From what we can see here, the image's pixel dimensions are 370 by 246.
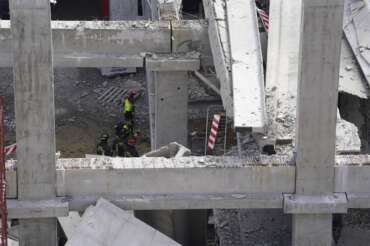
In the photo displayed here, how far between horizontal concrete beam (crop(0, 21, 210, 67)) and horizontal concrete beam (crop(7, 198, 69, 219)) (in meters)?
4.35

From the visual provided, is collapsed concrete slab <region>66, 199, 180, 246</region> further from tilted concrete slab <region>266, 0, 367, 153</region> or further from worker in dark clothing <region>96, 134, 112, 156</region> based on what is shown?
worker in dark clothing <region>96, 134, 112, 156</region>

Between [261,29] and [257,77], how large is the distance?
134 inches

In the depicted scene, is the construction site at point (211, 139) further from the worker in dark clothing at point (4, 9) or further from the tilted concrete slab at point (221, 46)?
the worker in dark clothing at point (4, 9)

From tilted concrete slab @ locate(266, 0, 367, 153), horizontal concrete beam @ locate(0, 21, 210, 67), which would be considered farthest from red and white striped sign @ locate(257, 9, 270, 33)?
horizontal concrete beam @ locate(0, 21, 210, 67)

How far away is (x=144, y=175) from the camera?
46.0 ft

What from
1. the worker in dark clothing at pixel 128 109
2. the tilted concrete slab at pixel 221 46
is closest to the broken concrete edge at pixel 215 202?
the tilted concrete slab at pixel 221 46

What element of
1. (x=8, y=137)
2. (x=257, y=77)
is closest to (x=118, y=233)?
(x=257, y=77)

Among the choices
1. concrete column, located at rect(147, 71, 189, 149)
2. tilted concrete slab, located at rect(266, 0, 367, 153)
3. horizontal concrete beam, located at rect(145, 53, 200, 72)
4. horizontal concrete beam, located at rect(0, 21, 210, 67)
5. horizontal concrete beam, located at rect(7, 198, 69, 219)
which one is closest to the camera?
horizontal concrete beam, located at rect(7, 198, 69, 219)

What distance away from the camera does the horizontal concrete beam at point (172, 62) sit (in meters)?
17.8

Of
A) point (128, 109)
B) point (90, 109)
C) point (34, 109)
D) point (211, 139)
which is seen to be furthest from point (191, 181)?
point (90, 109)

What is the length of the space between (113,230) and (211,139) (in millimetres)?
5510

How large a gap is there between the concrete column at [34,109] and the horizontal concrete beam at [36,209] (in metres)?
0.10

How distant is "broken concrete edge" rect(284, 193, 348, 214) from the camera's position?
14.1 meters

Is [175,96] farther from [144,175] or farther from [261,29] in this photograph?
[144,175]
